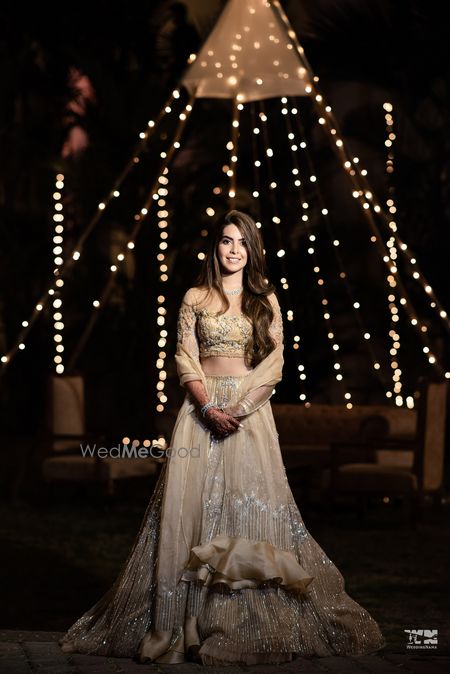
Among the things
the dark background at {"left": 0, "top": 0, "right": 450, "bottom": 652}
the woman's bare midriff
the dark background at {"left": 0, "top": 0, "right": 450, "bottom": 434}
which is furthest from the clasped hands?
the dark background at {"left": 0, "top": 0, "right": 450, "bottom": 434}

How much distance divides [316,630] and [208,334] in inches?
42.3

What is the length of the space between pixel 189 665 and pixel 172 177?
7593mm

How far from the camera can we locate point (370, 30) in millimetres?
9977

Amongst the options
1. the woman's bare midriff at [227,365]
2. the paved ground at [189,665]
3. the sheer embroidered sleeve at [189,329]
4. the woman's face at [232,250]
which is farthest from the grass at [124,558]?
the woman's face at [232,250]

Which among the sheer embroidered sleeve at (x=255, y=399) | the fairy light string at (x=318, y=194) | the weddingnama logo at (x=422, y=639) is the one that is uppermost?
the fairy light string at (x=318, y=194)

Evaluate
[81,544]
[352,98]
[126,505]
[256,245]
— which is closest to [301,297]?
[352,98]

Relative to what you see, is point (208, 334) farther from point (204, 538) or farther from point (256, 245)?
point (204, 538)

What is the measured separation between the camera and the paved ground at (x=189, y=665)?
3801 millimetres

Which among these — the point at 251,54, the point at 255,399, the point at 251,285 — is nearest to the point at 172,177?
the point at 251,54

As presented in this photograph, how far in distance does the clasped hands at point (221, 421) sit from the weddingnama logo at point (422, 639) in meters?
0.99

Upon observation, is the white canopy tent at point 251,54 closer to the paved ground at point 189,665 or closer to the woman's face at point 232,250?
the woman's face at point 232,250

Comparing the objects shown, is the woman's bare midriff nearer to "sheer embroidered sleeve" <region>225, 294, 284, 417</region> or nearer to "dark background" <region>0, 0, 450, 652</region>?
"sheer embroidered sleeve" <region>225, 294, 284, 417</region>

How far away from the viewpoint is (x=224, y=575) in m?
3.95

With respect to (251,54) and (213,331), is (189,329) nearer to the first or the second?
(213,331)
